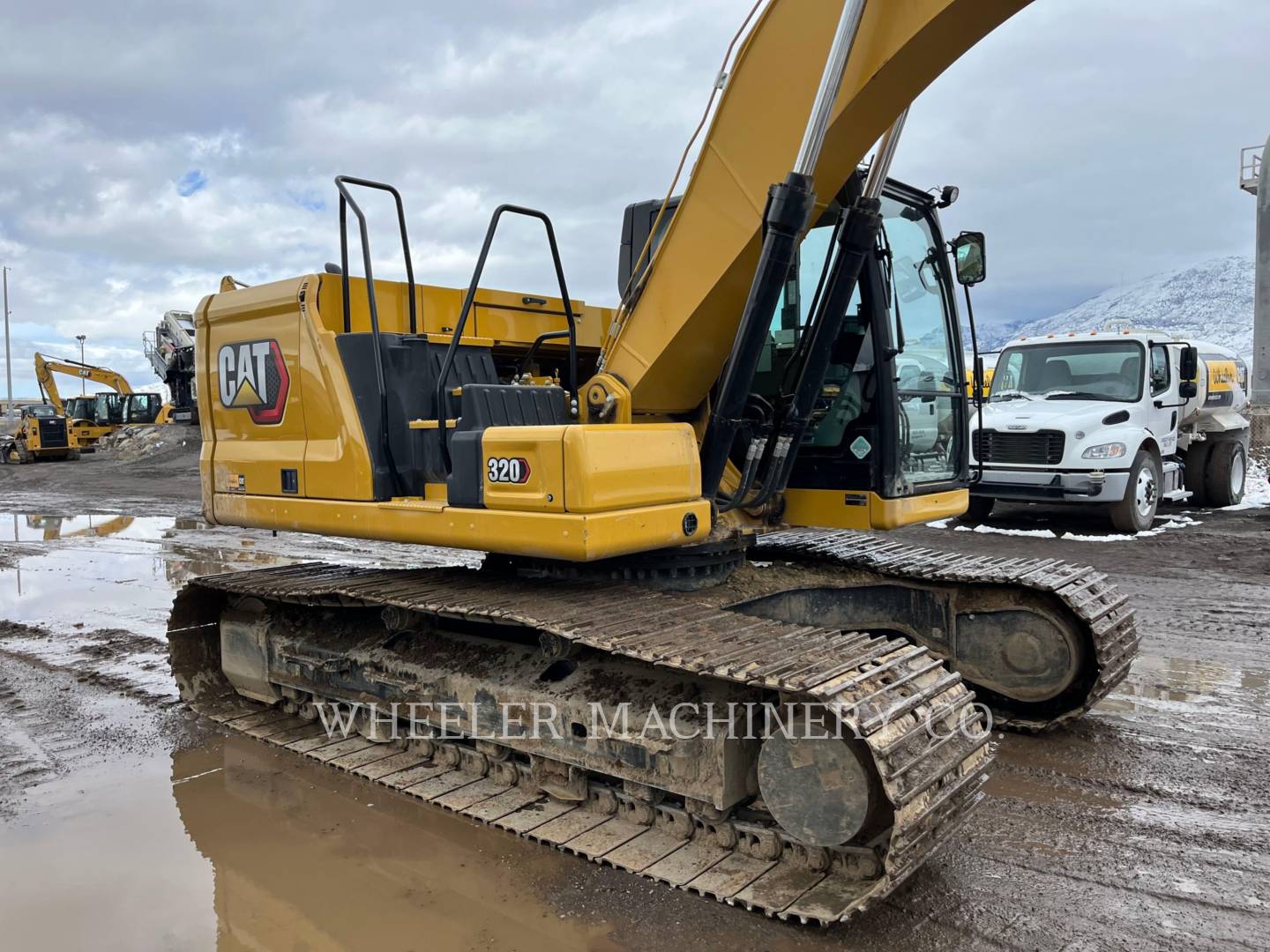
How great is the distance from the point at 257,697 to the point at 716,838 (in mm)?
3123

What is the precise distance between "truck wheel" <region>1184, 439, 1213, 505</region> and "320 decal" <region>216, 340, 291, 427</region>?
500 inches

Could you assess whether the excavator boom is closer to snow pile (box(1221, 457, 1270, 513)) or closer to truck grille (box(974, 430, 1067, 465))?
truck grille (box(974, 430, 1067, 465))

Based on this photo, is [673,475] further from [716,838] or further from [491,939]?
[491,939]

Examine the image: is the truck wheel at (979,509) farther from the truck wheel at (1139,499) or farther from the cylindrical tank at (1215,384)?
the cylindrical tank at (1215,384)

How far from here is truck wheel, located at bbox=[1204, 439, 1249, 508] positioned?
512 inches

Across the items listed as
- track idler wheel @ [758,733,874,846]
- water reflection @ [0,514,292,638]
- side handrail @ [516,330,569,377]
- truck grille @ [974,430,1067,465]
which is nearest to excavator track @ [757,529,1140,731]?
side handrail @ [516,330,569,377]

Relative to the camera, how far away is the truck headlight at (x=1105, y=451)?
1066cm

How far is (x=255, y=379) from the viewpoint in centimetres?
498

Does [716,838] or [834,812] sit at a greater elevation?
[834,812]

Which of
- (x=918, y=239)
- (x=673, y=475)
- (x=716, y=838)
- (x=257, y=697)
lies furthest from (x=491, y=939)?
(x=918, y=239)

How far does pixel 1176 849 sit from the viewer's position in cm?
341

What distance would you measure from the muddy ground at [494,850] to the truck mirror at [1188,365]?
652 centimetres

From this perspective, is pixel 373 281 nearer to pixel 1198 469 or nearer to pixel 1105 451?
pixel 1105 451

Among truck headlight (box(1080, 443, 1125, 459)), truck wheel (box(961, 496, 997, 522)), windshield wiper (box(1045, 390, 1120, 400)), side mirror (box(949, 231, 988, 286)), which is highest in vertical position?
side mirror (box(949, 231, 988, 286))
